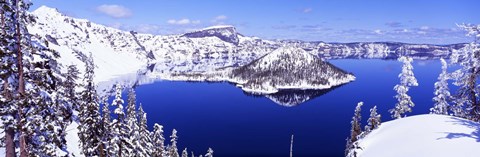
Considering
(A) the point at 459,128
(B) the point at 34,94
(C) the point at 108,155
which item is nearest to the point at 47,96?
(B) the point at 34,94

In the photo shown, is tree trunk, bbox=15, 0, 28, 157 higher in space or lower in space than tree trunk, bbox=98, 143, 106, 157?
higher

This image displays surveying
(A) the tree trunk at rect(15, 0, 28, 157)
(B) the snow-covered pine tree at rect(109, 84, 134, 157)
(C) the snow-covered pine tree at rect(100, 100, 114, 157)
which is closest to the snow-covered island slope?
(B) the snow-covered pine tree at rect(109, 84, 134, 157)

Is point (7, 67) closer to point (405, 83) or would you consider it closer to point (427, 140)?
point (427, 140)

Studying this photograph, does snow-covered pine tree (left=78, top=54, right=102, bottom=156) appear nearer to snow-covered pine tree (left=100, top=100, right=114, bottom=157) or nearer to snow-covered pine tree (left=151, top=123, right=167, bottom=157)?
snow-covered pine tree (left=100, top=100, right=114, bottom=157)

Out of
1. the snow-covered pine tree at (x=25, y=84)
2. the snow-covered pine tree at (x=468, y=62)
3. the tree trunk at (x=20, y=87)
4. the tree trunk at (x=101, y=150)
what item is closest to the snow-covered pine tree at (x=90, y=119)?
the tree trunk at (x=101, y=150)

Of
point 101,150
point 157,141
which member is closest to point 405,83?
point 157,141

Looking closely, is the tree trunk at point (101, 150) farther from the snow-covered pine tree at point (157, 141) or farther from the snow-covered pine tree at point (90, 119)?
the snow-covered pine tree at point (157, 141)

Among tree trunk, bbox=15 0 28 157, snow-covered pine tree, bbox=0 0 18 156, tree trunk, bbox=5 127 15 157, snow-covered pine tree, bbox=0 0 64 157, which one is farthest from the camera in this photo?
tree trunk, bbox=5 127 15 157
